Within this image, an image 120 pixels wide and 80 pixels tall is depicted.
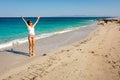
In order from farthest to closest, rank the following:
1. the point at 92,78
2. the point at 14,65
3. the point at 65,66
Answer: the point at 14,65
the point at 65,66
the point at 92,78

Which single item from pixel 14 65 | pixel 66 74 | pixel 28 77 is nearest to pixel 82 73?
pixel 66 74

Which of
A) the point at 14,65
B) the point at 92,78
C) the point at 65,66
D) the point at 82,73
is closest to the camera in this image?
the point at 92,78

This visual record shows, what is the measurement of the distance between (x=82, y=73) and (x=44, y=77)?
4.42 feet

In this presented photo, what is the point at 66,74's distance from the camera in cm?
756

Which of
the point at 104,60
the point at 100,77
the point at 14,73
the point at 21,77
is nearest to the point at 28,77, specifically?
the point at 21,77

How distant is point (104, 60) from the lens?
9.60m

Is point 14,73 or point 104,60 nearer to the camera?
point 14,73

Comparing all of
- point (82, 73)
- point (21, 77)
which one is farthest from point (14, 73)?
point (82, 73)

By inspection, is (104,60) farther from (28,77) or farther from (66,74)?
(28,77)

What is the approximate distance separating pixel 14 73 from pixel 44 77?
1307 mm

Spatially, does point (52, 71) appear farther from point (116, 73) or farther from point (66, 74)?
point (116, 73)

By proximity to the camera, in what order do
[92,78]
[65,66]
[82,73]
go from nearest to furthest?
[92,78] → [82,73] → [65,66]

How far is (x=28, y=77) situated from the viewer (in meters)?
7.41

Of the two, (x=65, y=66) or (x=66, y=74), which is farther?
(x=65, y=66)
